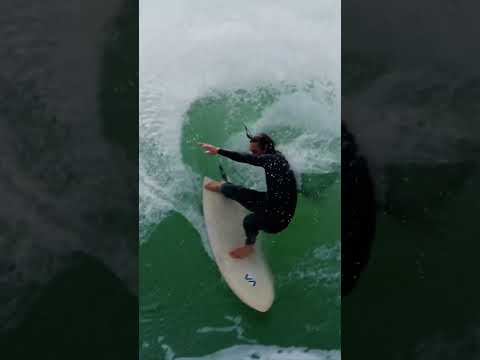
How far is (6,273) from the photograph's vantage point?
2742 mm

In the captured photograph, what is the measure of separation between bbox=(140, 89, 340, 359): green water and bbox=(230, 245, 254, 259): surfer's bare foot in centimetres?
13

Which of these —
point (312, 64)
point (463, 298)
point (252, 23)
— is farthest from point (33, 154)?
point (463, 298)

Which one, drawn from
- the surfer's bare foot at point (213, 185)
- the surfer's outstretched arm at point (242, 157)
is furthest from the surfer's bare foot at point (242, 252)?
the surfer's outstretched arm at point (242, 157)

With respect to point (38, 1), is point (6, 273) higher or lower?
lower

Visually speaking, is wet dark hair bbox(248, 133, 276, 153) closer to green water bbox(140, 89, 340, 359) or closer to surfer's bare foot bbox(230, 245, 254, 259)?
green water bbox(140, 89, 340, 359)

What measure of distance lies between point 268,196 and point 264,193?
0.06 metres

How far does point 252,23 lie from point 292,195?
1.19 meters

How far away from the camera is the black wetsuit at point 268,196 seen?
2.56m

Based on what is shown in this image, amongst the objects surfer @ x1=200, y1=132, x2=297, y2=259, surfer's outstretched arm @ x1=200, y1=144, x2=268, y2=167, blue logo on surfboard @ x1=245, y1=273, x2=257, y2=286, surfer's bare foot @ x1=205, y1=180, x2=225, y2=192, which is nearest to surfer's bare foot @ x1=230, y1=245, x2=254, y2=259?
surfer @ x1=200, y1=132, x2=297, y2=259

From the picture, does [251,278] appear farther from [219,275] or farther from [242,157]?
[242,157]

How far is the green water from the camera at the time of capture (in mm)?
2795

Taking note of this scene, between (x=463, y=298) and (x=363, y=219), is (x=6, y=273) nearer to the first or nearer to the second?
(x=363, y=219)

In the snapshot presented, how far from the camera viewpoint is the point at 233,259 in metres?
2.75

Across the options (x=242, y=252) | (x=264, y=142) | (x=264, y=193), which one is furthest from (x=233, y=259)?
(x=264, y=142)
